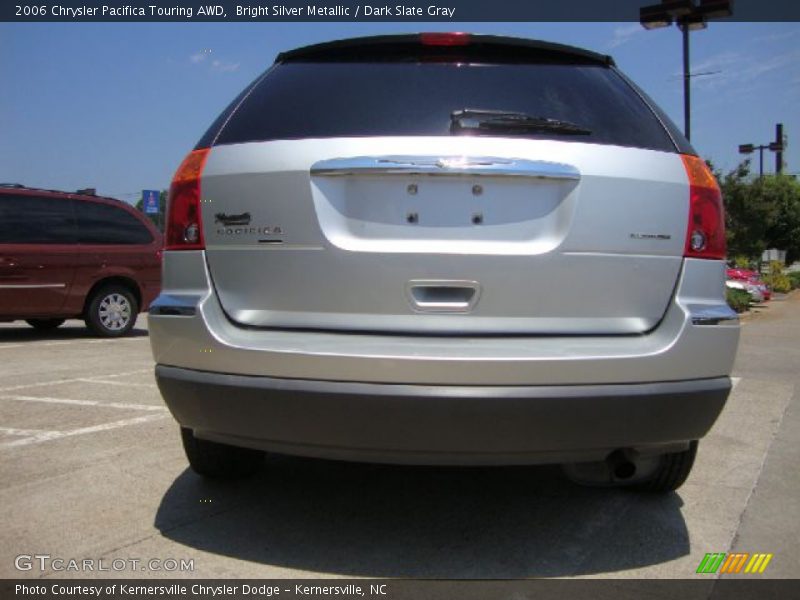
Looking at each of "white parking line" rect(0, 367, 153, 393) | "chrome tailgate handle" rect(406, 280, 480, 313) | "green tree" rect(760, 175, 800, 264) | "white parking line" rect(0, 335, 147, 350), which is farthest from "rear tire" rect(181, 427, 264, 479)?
"green tree" rect(760, 175, 800, 264)

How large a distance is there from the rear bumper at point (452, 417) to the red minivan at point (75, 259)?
714 cm

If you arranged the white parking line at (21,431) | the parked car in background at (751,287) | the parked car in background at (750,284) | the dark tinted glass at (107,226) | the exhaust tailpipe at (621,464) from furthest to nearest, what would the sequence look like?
1. the parked car in background at (750,284)
2. the parked car in background at (751,287)
3. the dark tinted glass at (107,226)
4. the white parking line at (21,431)
5. the exhaust tailpipe at (621,464)

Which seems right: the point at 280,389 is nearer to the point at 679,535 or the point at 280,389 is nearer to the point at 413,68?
the point at 413,68

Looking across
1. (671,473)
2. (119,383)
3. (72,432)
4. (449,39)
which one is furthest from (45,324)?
(671,473)

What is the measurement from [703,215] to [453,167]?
0.91 metres

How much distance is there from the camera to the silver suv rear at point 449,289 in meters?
2.31

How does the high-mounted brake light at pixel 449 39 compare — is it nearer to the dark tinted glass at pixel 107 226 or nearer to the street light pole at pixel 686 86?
the dark tinted glass at pixel 107 226

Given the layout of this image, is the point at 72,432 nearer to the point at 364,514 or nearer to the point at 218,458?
the point at 218,458

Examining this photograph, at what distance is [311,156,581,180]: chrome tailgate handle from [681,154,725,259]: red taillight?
452 millimetres

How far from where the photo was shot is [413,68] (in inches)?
108

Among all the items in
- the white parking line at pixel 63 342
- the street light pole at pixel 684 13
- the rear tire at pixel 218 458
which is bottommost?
the white parking line at pixel 63 342

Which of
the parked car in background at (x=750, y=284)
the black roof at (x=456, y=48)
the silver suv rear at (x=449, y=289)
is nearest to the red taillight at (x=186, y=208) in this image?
the silver suv rear at (x=449, y=289)

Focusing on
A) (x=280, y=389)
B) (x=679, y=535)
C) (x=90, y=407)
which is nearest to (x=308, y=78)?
(x=280, y=389)

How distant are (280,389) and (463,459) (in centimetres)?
63
